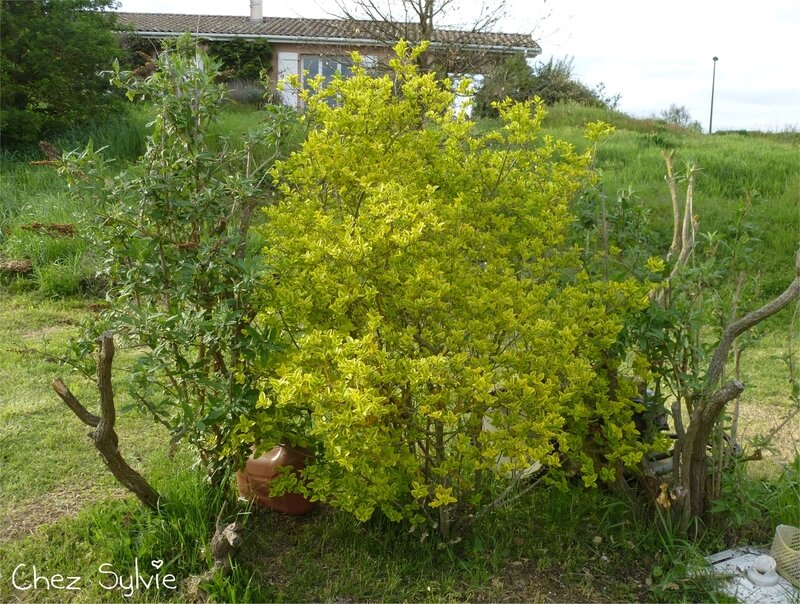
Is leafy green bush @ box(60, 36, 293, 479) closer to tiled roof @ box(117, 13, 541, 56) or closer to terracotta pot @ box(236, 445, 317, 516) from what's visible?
terracotta pot @ box(236, 445, 317, 516)

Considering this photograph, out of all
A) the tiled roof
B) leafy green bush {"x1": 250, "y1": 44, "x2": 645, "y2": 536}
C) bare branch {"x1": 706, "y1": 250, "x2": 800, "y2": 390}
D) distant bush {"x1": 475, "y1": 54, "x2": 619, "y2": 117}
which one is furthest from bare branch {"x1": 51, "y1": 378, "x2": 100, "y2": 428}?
the tiled roof

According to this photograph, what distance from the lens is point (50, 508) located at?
11.7 ft

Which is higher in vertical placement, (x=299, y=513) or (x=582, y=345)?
(x=582, y=345)

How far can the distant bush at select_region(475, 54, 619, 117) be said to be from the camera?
38.1 feet

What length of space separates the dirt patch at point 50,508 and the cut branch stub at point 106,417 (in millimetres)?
582

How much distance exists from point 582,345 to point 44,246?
6.24 m

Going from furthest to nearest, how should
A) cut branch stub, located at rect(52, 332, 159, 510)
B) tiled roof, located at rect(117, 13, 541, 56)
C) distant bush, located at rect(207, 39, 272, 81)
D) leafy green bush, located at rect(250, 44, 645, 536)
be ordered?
distant bush, located at rect(207, 39, 272, 81) < tiled roof, located at rect(117, 13, 541, 56) < cut branch stub, located at rect(52, 332, 159, 510) < leafy green bush, located at rect(250, 44, 645, 536)

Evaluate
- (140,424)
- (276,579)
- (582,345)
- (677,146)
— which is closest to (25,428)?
(140,424)

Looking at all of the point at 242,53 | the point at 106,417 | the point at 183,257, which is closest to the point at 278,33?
the point at 242,53

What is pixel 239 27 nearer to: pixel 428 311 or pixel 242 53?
pixel 242 53

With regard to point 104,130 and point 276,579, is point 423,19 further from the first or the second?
point 276,579

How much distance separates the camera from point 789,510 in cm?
346

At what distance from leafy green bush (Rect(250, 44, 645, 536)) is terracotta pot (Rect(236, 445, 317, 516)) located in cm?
13

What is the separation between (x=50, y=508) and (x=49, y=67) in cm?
1009
